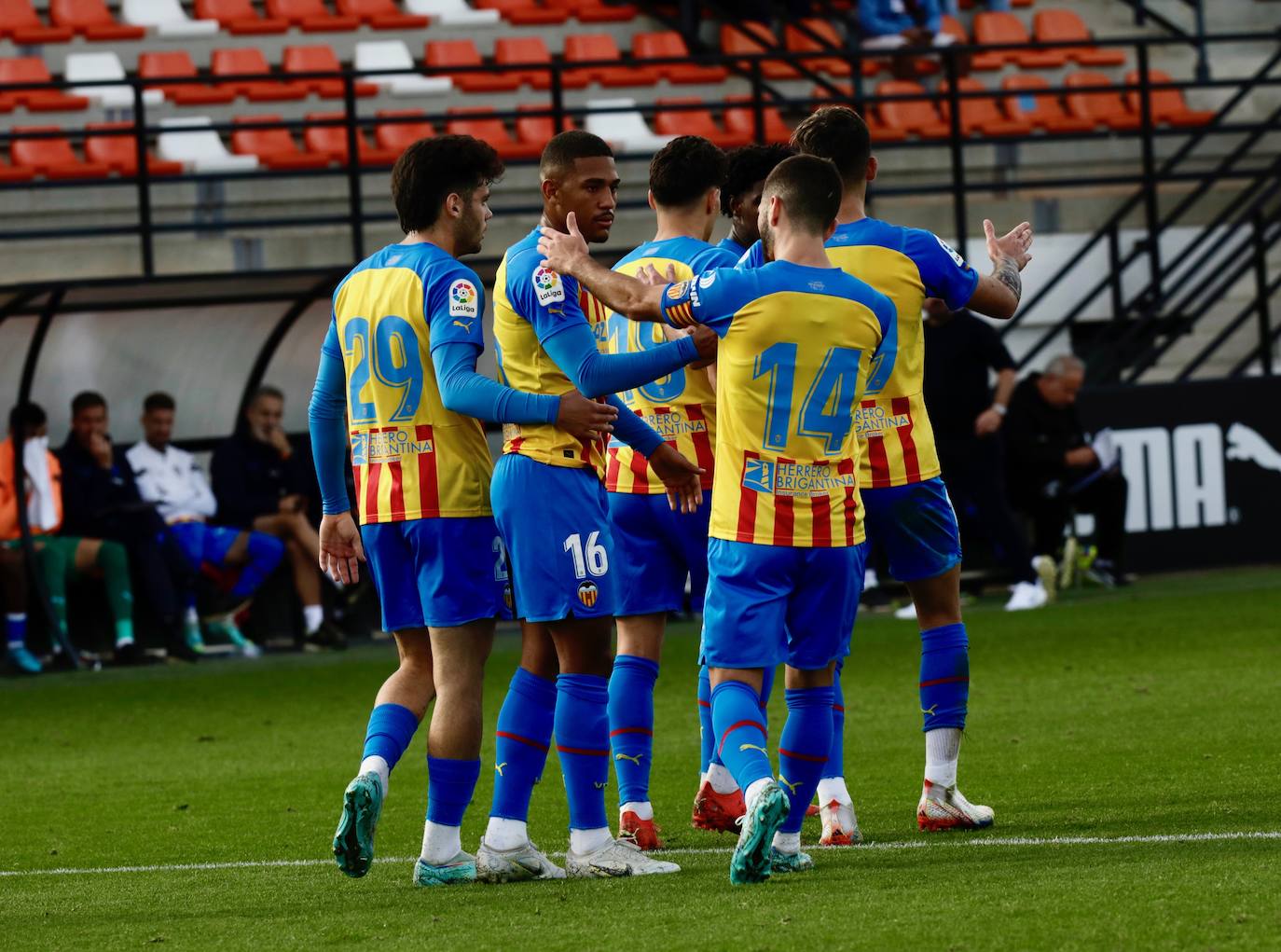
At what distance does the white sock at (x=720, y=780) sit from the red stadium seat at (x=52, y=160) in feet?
38.1

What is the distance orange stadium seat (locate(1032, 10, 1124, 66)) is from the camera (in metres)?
20.7

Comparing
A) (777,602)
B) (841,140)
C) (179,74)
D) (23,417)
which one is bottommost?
(777,602)

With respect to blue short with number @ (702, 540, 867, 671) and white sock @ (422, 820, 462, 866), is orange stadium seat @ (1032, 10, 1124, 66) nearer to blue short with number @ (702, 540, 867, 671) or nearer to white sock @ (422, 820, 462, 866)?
blue short with number @ (702, 540, 867, 671)

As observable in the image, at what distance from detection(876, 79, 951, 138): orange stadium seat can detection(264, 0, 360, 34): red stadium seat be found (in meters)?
4.97

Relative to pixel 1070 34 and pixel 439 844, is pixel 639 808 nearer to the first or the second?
pixel 439 844

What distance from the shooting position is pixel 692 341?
520 centimetres

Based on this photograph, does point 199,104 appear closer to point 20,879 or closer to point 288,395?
point 288,395

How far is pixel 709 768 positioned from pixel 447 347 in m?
1.62

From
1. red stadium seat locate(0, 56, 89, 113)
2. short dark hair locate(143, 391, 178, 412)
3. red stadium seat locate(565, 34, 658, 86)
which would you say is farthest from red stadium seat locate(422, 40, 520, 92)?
short dark hair locate(143, 391, 178, 412)

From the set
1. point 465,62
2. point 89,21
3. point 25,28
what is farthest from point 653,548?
point 89,21

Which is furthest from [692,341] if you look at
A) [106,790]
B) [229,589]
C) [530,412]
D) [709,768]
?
[229,589]

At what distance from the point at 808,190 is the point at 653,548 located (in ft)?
4.80

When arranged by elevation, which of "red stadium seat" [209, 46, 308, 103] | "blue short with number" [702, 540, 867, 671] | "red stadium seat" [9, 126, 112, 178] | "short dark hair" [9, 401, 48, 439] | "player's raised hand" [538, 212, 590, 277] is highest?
"red stadium seat" [209, 46, 308, 103]

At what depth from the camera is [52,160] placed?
55.1 ft
